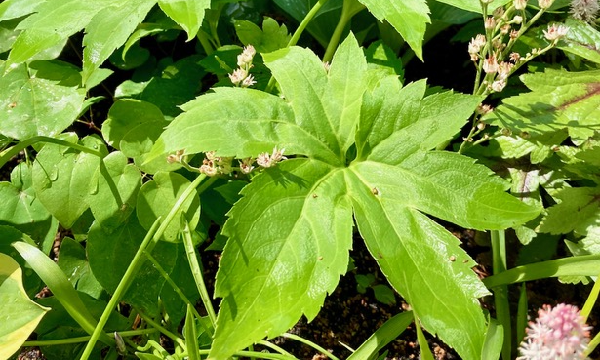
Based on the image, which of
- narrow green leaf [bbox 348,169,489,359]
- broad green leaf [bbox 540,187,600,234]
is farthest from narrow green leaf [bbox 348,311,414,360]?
broad green leaf [bbox 540,187,600,234]

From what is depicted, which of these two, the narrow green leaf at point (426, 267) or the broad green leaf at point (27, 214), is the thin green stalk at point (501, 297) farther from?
the broad green leaf at point (27, 214)

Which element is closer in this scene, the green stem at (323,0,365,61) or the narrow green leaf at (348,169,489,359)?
the narrow green leaf at (348,169,489,359)

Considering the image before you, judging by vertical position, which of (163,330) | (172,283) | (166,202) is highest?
(166,202)

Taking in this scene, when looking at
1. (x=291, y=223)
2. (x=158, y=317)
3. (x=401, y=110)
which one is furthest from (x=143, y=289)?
(x=401, y=110)

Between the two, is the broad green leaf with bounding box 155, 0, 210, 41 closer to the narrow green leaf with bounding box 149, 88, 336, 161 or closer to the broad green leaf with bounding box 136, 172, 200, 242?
the narrow green leaf with bounding box 149, 88, 336, 161

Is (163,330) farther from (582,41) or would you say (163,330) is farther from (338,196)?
(582,41)

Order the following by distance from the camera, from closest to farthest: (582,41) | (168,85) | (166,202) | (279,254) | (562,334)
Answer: (562,334) → (279,254) → (166,202) → (582,41) → (168,85)

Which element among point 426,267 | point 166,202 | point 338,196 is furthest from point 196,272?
point 426,267
